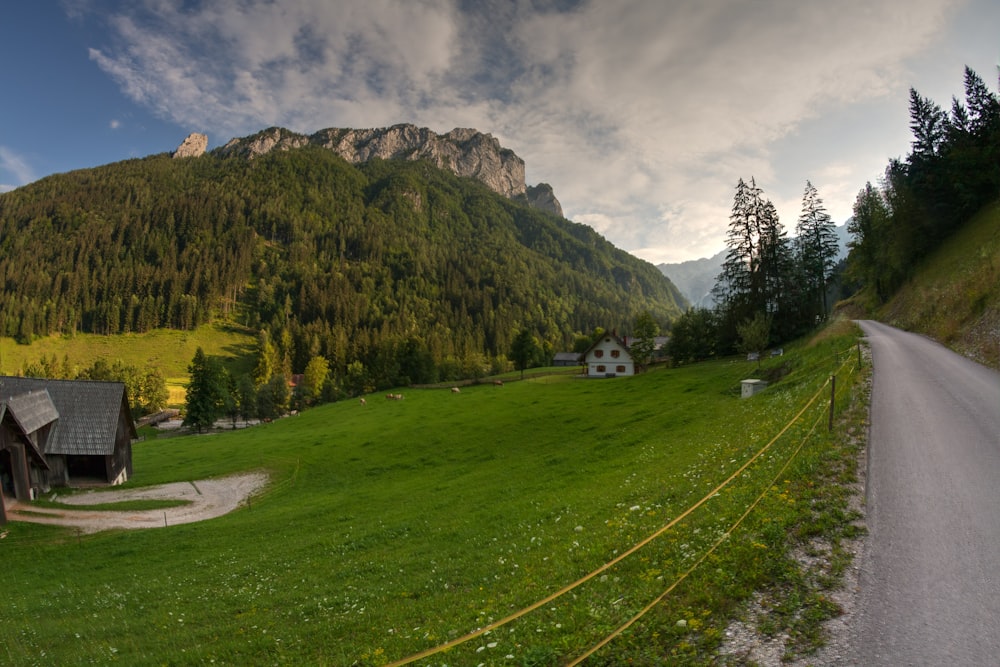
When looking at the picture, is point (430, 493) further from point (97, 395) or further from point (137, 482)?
point (97, 395)

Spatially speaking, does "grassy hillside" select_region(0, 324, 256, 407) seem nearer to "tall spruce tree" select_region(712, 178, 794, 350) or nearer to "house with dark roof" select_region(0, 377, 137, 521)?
"house with dark roof" select_region(0, 377, 137, 521)

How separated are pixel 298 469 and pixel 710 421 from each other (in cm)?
3445

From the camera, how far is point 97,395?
41.2m

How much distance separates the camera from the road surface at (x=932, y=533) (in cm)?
591

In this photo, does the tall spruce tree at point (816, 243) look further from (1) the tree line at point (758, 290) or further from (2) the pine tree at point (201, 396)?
(2) the pine tree at point (201, 396)

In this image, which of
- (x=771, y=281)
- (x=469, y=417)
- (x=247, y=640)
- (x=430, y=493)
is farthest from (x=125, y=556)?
(x=771, y=281)

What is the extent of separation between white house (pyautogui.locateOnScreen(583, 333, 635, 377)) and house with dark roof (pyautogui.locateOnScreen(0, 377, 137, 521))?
7328cm

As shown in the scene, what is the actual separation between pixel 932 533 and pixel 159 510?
4248cm

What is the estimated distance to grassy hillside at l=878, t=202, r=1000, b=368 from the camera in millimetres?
26062

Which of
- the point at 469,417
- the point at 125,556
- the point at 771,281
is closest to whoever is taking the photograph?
the point at 125,556

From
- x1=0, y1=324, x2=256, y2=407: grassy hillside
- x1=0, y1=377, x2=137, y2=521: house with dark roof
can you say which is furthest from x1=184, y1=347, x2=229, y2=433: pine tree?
x1=0, y1=324, x2=256, y2=407: grassy hillside

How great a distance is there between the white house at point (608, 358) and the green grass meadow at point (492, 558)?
54354 millimetres

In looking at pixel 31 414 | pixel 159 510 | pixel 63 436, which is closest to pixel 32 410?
pixel 31 414

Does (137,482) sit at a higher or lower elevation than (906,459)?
lower
